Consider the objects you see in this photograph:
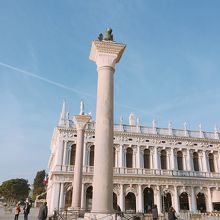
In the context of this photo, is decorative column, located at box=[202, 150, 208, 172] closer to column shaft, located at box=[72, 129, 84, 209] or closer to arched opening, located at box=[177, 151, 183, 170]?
arched opening, located at box=[177, 151, 183, 170]

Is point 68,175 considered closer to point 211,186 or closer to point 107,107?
point 211,186

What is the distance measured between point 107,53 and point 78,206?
11126mm

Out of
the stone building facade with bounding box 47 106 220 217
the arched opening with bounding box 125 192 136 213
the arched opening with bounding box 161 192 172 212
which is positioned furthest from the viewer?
the arched opening with bounding box 161 192 172 212

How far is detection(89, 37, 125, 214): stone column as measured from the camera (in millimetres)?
9531

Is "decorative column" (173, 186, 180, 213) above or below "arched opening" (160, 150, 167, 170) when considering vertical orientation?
below

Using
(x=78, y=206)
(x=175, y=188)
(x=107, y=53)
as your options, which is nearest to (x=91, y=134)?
(x=175, y=188)

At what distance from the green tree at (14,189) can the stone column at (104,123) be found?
73.7 m

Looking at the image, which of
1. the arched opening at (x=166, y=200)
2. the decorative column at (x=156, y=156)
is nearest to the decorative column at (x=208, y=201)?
the arched opening at (x=166, y=200)

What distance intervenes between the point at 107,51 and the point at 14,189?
7658 cm

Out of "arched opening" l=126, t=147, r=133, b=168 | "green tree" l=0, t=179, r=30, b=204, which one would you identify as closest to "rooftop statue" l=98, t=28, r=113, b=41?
"arched opening" l=126, t=147, r=133, b=168

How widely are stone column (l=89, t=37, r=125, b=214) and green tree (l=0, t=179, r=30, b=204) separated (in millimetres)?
73737

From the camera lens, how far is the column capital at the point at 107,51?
11.4 metres

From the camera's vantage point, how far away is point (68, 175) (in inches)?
1214

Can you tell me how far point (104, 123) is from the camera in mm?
10453
